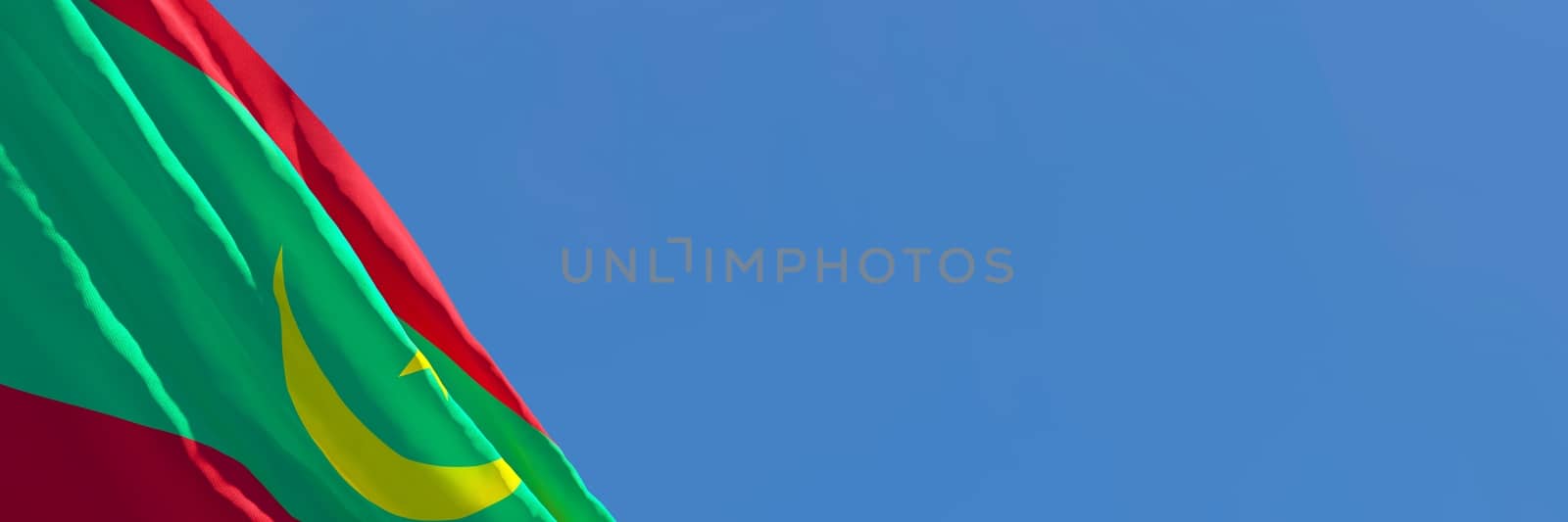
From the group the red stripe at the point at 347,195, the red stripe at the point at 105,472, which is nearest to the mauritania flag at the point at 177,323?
the red stripe at the point at 105,472

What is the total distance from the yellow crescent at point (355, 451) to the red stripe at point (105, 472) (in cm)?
28

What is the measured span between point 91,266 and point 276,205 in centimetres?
64

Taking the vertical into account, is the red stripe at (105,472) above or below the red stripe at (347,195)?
below

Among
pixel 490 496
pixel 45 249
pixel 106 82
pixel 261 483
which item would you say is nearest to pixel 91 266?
pixel 45 249

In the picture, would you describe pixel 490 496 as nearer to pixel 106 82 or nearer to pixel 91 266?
pixel 91 266

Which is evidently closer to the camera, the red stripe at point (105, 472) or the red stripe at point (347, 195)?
the red stripe at point (105, 472)

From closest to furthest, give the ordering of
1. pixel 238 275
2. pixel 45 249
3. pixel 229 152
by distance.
Answer: 1. pixel 45 249
2. pixel 238 275
3. pixel 229 152

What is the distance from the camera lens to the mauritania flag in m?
4.35

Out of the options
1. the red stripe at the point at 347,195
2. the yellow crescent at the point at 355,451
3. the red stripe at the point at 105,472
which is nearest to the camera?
the red stripe at the point at 105,472

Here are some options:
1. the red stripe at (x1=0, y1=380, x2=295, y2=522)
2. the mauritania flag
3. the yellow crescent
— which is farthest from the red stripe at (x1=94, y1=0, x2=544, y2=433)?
the red stripe at (x1=0, y1=380, x2=295, y2=522)

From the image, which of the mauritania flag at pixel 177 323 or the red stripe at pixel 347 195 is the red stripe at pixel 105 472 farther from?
the red stripe at pixel 347 195

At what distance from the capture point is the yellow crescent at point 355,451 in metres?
4.73

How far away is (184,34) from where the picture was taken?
205 inches

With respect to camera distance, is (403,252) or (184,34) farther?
(403,252)
